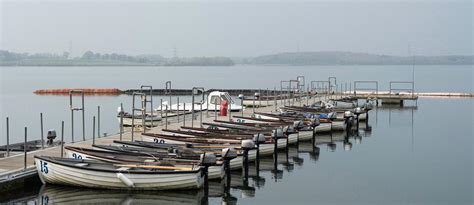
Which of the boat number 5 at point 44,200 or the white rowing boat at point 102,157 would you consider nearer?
the boat number 5 at point 44,200

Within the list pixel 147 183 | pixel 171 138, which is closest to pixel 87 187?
pixel 147 183

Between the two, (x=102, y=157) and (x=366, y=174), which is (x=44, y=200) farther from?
(x=366, y=174)

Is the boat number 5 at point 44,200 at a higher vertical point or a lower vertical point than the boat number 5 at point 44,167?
lower

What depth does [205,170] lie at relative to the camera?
2062cm

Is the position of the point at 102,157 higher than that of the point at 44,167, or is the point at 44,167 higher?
the point at 102,157

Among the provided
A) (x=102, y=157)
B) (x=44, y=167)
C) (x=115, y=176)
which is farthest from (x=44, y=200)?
(x=102, y=157)

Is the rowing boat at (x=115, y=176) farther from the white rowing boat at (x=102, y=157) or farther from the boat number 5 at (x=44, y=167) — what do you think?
the white rowing boat at (x=102, y=157)

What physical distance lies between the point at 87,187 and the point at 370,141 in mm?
21258

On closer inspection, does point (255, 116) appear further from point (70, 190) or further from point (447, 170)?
point (70, 190)

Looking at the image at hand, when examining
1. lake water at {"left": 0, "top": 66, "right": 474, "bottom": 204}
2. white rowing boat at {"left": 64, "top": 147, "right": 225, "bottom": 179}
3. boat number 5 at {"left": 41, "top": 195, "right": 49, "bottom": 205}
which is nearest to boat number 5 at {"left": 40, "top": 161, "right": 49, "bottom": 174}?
lake water at {"left": 0, "top": 66, "right": 474, "bottom": 204}

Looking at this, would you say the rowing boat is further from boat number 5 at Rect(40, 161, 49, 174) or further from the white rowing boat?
the white rowing boat

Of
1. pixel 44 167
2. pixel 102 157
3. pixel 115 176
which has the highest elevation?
pixel 102 157

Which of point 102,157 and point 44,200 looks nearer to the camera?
point 44,200

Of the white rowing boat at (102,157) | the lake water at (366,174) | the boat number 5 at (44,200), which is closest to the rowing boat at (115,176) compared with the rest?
the lake water at (366,174)
